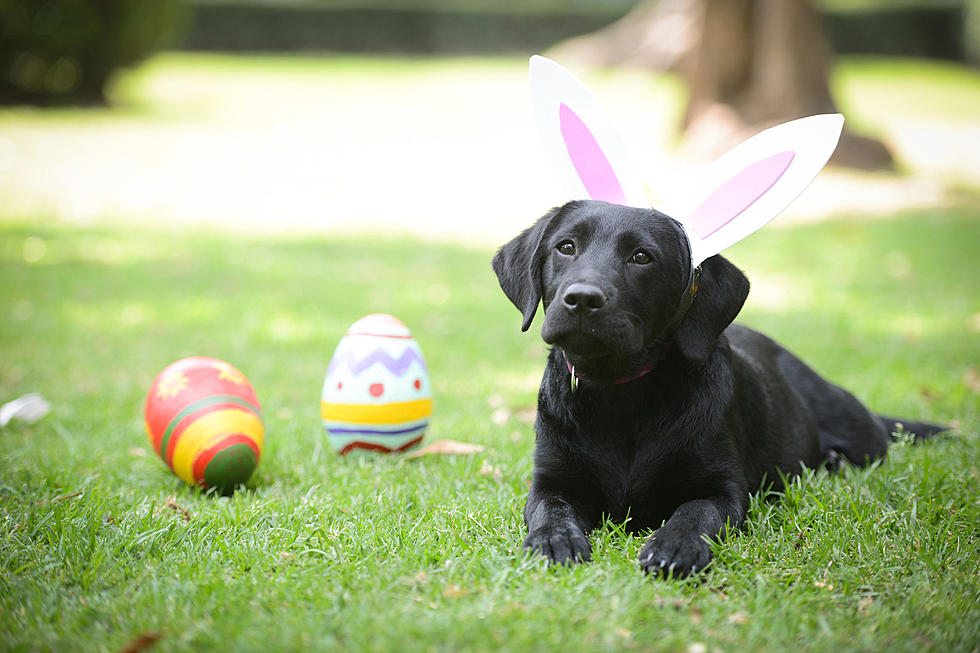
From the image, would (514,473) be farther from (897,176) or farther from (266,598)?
(897,176)

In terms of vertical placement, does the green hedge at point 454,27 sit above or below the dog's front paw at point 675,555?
above

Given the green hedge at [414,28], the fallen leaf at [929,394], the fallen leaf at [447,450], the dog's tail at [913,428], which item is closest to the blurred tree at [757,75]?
the fallen leaf at [929,394]

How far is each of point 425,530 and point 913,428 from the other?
2798 mm

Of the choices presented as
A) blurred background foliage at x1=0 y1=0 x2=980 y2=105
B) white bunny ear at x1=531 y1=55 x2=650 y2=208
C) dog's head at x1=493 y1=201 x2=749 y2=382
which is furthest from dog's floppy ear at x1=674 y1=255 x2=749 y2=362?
blurred background foliage at x1=0 y1=0 x2=980 y2=105

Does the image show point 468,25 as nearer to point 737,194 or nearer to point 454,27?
point 454,27

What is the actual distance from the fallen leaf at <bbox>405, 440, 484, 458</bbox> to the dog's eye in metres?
1.66

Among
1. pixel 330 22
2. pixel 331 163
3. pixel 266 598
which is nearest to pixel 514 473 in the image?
pixel 266 598

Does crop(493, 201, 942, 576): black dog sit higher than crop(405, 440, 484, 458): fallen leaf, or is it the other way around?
crop(493, 201, 942, 576): black dog

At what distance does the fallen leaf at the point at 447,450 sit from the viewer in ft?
15.5

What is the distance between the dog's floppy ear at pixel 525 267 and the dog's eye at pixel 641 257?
1.42 ft

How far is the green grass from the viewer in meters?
2.71

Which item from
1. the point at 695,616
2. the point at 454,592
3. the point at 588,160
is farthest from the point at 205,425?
the point at 695,616

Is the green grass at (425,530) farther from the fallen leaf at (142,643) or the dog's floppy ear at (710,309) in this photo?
the dog's floppy ear at (710,309)

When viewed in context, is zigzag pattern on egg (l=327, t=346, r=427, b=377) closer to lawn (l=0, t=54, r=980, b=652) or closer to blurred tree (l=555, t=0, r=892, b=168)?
lawn (l=0, t=54, r=980, b=652)
